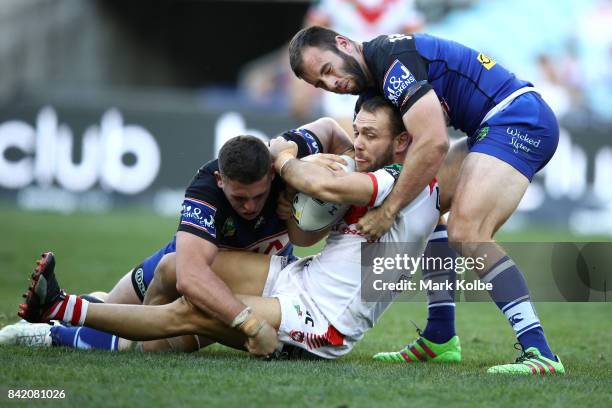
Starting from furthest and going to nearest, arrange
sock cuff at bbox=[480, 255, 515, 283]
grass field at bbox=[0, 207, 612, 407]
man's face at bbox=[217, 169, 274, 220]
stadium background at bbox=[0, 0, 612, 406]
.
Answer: sock cuff at bbox=[480, 255, 515, 283] < man's face at bbox=[217, 169, 274, 220] < stadium background at bbox=[0, 0, 612, 406] < grass field at bbox=[0, 207, 612, 407]

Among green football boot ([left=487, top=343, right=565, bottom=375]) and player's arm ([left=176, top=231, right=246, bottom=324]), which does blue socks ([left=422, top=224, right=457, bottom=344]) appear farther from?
player's arm ([left=176, top=231, right=246, bottom=324])

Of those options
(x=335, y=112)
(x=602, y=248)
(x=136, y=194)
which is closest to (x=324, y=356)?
(x=602, y=248)

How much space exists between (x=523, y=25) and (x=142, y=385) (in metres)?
18.0

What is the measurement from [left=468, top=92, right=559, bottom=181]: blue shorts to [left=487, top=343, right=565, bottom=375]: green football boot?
3.29 ft

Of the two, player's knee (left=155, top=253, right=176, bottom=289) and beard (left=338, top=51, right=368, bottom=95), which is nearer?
player's knee (left=155, top=253, right=176, bottom=289)

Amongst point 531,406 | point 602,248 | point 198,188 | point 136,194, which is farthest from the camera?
point 136,194

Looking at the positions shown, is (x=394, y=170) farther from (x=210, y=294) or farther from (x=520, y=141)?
(x=210, y=294)

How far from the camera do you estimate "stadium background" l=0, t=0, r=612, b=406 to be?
4545 mm

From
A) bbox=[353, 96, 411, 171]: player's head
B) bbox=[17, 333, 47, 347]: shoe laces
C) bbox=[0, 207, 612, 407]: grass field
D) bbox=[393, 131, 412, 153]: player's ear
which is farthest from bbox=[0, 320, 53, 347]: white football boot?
bbox=[393, 131, 412, 153]: player's ear

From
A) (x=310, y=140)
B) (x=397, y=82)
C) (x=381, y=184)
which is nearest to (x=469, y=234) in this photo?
(x=381, y=184)

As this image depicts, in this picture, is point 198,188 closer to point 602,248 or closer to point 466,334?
point 466,334

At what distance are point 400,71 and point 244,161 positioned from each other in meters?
1.00

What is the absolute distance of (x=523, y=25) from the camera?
20844 mm

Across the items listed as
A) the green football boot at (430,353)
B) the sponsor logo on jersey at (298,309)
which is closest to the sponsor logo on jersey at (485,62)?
the green football boot at (430,353)
